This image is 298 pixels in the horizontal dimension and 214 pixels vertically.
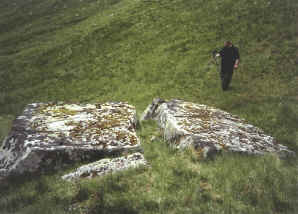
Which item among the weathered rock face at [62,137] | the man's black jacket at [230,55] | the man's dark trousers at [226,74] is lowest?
the weathered rock face at [62,137]

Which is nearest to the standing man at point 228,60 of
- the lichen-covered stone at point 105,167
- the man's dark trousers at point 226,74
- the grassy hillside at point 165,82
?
the man's dark trousers at point 226,74

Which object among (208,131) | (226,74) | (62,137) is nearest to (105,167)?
(62,137)

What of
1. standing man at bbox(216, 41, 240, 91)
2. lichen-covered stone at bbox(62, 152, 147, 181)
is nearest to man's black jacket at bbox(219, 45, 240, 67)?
standing man at bbox(216, 41, 240, 91)

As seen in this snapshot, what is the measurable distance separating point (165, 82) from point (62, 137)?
13.8 metres

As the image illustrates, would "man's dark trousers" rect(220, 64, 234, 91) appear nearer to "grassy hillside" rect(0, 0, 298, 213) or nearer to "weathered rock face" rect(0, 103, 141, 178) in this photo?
"grassy hillside" rect(0, 0, 298, 213)

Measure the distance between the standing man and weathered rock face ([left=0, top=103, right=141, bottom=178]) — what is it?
9268mm

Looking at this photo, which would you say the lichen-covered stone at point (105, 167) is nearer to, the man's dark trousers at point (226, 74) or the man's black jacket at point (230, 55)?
the man's dark trousers at point (226, 74)

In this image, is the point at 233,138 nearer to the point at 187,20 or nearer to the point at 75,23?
the point at 187,20

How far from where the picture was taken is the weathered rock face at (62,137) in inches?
244

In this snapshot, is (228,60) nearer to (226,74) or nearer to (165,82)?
(226,74)

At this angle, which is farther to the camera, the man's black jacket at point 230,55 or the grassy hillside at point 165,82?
the man's black jacket at point 230,55

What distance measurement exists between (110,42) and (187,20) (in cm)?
1005

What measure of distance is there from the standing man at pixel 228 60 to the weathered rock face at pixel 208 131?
6.30 m

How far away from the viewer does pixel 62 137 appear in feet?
23.0
